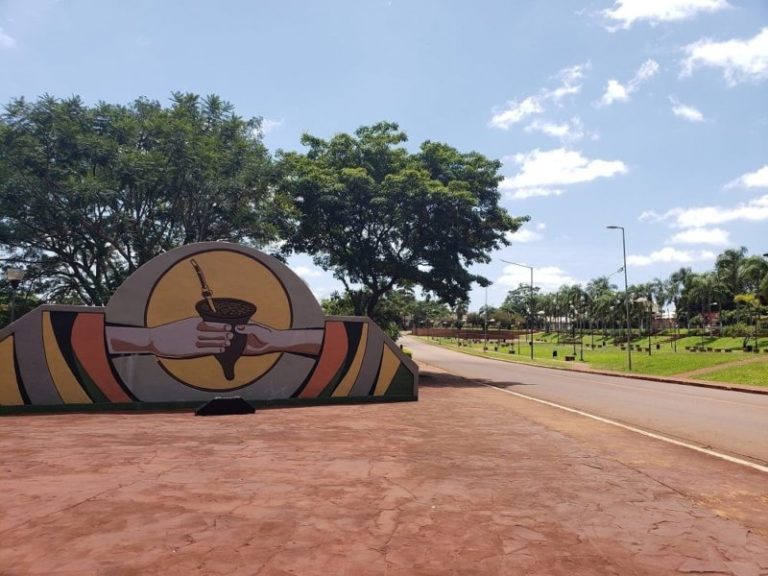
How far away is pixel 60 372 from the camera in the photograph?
13750 mm

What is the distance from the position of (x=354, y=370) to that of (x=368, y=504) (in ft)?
35.0

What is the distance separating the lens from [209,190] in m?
24.6

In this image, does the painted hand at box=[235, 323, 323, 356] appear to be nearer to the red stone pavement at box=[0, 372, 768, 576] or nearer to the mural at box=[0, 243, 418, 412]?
the mural at box=[0, 243, 418, 412]

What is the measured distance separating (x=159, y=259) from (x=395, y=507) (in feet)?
37.9

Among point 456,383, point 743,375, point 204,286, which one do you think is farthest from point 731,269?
point 204,286

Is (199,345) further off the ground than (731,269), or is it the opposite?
(731,269)

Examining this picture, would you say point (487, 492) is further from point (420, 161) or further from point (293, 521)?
point (420, 161)

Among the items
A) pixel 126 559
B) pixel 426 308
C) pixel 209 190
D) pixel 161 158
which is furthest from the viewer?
pixel 426 308

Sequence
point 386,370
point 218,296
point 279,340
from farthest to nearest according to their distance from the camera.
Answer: point 386,370 → point 279,340 → point 218,296

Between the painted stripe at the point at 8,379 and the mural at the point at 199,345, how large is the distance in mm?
25

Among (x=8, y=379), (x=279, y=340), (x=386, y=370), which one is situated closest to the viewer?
(x=8, y=379)

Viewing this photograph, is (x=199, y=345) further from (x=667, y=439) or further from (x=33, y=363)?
(x=667, y=439)

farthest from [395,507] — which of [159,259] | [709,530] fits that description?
[159,259]

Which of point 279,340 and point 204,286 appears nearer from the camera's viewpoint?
point 204,286
